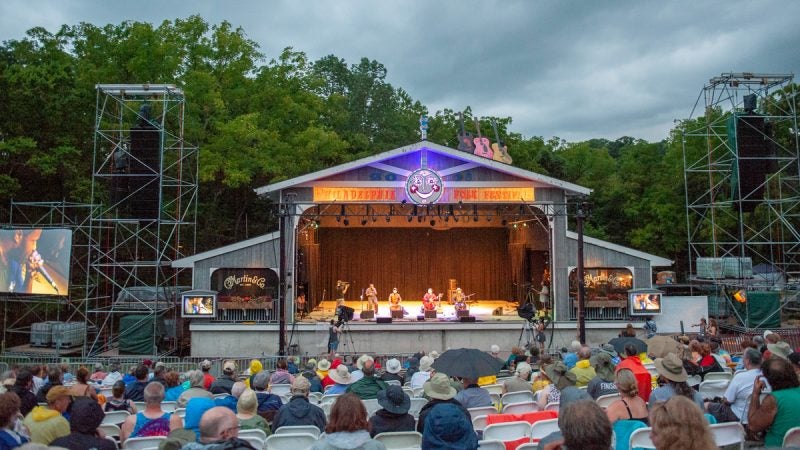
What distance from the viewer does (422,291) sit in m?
28.2

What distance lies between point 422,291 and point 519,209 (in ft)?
23.9

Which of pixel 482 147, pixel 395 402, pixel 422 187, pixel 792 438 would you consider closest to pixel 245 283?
pixel 422 187

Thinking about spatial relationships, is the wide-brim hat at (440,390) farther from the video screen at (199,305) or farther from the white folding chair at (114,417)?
the video screen at (199,305)

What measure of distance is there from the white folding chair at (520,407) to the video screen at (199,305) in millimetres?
13953

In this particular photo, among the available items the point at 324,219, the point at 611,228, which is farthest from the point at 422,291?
the point at 611,228

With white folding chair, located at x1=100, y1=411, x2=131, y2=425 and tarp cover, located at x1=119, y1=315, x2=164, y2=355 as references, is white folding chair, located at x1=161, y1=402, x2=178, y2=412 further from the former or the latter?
tarp cover, located at x1=119, y1=315, x2=164, y2=355

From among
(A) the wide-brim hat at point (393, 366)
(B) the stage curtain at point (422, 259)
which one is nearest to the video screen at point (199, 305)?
(B) the stage curtain at point (422, 259)

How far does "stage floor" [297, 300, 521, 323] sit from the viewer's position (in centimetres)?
2029

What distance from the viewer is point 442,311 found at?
2278cm

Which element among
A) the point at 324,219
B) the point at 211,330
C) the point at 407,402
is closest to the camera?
the point at 407,402

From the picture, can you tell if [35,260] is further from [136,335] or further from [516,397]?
[516,397]

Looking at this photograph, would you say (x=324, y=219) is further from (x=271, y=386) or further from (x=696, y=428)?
(x=696, y=428)

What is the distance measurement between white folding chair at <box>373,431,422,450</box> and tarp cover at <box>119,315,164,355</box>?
14.8m

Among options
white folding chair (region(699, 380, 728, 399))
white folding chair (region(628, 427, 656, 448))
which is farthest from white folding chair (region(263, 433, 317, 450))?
white folding chair (region(699, 380, 728, 399))
